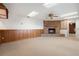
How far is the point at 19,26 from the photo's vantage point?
5914mm

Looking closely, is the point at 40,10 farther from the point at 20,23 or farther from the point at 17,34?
the point at 17,34

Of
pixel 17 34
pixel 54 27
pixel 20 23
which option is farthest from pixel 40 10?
pixel 54 27

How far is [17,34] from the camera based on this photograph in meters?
5.97

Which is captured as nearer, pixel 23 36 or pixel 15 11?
pixel 15 11

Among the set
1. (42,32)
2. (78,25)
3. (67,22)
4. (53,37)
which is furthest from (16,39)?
(78,25)

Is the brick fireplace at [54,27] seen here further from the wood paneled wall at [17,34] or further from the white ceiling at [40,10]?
the white ceiling at [40,10]

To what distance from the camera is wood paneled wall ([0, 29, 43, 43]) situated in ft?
18.7

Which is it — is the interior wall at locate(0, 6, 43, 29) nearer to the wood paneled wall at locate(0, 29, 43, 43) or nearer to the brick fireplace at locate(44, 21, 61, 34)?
the wood paneled wall at locate(0, 29, 43, 43)

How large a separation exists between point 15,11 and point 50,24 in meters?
2.80

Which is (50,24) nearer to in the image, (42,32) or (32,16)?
(42,32)

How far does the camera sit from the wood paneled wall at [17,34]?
5.71 metres

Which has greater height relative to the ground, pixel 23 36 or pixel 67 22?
pixel 67 22

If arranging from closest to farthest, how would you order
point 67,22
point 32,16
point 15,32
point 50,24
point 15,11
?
1. point 15,11
2. point 32,16
3. point 15,32
4. point 67,22
5. point 50,24

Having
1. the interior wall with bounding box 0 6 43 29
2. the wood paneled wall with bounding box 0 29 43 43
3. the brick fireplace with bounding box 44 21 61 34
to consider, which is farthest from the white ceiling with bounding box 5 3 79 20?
the brick fireplace with bounding box 44 21 61 34
